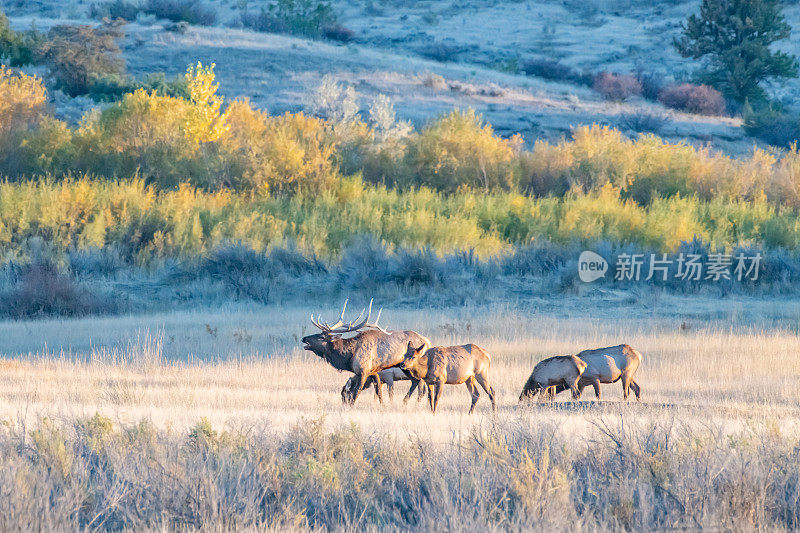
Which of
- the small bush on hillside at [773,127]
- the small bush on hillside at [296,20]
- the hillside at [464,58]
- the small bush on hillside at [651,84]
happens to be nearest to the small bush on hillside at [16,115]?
the hillside at [464,58]

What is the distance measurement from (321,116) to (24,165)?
51.9 ft

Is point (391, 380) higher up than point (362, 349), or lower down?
lower down

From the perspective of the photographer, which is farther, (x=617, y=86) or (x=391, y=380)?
(x=617, y=86)

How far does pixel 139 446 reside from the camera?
7145mm

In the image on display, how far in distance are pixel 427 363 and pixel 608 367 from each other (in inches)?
85.9

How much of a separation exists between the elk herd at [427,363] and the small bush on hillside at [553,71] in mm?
52852

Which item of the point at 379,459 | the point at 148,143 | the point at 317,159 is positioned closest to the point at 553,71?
the point at 317,159

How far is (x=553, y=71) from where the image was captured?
210 feet

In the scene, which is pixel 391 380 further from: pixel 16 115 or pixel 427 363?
pixel 16 115

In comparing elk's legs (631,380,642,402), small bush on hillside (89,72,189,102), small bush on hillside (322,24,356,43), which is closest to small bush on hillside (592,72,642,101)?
small bush on hillside (322,24,356,43)

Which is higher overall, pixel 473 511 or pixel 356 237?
pixel 473 511

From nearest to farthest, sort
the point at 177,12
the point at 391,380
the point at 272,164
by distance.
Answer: the point at 391,380
the point at 272,164
the point at 177,12

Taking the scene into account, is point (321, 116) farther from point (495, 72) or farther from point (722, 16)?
point (722, 16)

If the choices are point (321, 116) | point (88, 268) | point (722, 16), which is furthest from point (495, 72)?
point (88, 268)
